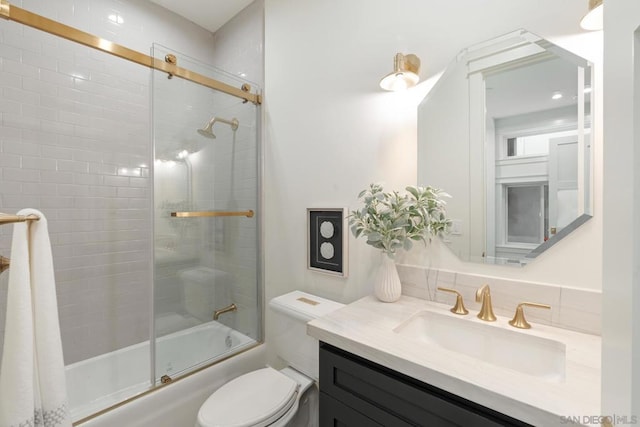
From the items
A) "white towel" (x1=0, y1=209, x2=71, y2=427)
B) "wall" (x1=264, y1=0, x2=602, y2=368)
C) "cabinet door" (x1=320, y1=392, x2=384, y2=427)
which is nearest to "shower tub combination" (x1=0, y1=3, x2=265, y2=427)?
"wall" (x1=264, y1=0, x2=602, y2=368)

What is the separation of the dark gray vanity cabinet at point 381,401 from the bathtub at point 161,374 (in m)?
0.88

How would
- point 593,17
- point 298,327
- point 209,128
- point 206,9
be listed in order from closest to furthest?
point 593,17
point 298,327
point 209,128
point 206,9

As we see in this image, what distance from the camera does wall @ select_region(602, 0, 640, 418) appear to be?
1.16 feet

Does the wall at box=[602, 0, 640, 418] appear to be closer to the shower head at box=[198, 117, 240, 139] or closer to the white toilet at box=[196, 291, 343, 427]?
the white toilet at box=[196, 291, 343, 427]

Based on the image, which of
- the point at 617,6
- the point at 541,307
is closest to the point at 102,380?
the point at 541,307

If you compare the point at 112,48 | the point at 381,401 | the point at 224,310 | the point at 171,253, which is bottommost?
the point at 224,310

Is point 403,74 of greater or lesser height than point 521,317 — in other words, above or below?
above

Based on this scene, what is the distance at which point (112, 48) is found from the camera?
135 cm

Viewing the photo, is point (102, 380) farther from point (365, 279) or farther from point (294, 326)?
point (365, 279)

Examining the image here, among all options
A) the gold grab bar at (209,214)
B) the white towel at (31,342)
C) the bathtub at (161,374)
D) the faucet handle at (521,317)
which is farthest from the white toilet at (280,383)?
the faucet handle at (521,317)

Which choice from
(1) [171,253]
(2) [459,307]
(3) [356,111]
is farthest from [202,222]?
(2) [459,307]

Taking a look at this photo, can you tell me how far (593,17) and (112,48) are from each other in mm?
1904

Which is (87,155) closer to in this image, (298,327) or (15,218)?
(15,218)

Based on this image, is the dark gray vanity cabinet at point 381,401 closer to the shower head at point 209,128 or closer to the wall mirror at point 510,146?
the wall mirror at point 510,146
